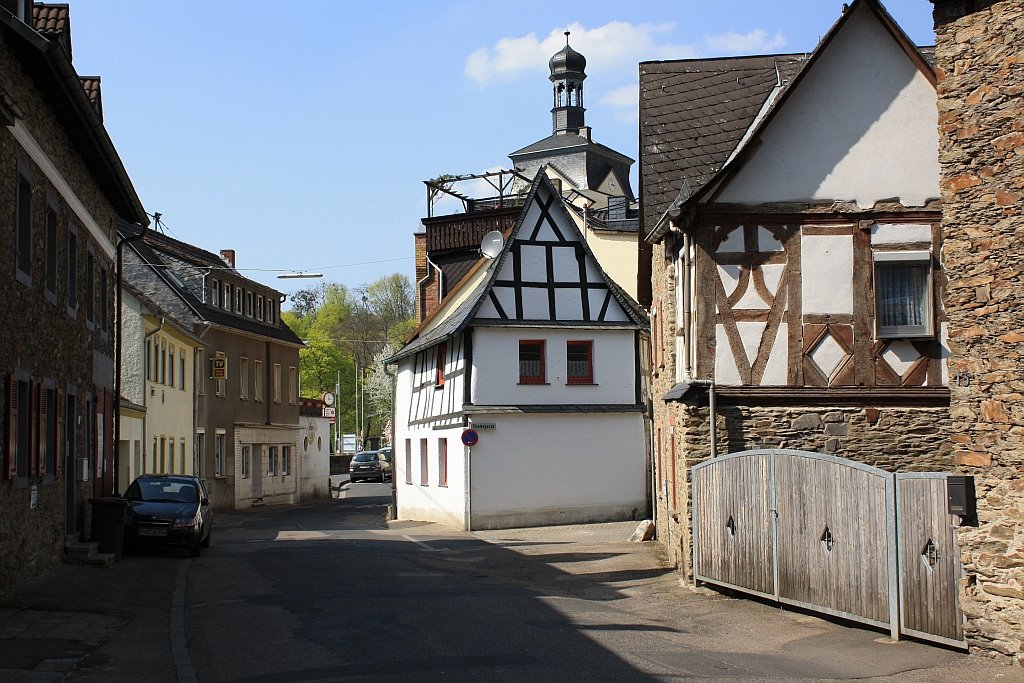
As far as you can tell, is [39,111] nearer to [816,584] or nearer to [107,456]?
[107,456]

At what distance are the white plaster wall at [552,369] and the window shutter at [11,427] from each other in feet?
56.7

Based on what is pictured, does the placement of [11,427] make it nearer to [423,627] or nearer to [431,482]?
[423,627]

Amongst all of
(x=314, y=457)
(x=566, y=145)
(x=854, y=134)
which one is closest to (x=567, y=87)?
(x=566, y=145)

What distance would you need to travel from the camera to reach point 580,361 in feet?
110

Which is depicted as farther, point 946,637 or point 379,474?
point 379,474

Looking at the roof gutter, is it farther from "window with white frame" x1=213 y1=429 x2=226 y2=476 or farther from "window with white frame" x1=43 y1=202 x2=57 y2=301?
"window with white frame" x1=213 y1=429 x2=226 y2=476

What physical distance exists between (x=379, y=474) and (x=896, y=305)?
63010 millimetres

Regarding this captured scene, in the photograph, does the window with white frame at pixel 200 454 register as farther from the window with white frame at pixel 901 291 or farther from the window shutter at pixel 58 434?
the window with white frame at pixel 901 291

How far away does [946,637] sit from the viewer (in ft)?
38.7

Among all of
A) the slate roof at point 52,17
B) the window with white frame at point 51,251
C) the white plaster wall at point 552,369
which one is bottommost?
the white plaster wall at point 552,369

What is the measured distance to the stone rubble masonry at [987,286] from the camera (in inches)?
442

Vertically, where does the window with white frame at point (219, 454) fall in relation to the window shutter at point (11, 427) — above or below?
below

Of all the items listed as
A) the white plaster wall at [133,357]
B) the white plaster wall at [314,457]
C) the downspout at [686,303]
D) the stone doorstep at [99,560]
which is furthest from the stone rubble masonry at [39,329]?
the white plaster wall at [314,457]

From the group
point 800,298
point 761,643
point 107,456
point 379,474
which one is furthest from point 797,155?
point 379,474
